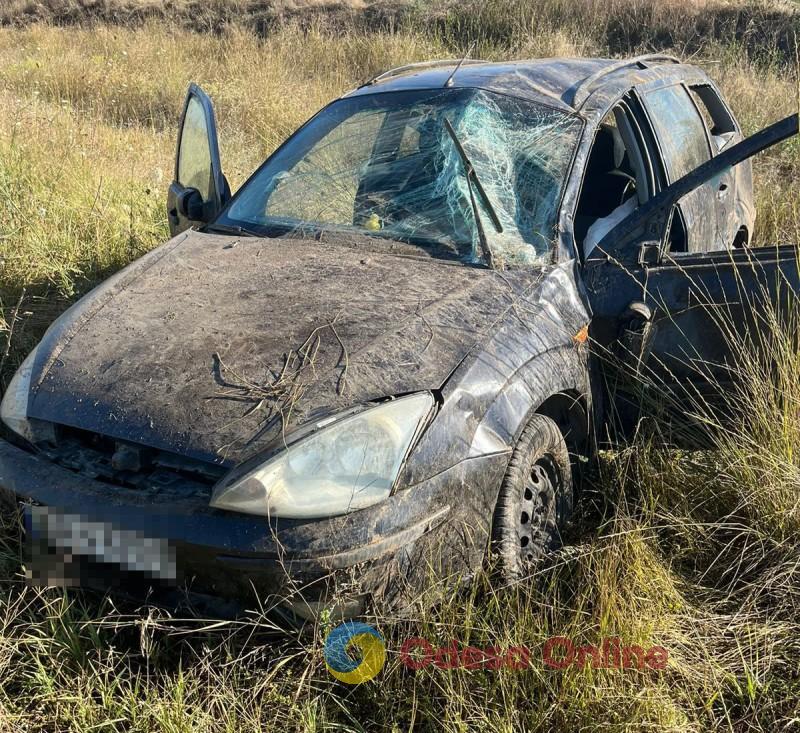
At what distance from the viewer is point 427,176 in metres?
3.07

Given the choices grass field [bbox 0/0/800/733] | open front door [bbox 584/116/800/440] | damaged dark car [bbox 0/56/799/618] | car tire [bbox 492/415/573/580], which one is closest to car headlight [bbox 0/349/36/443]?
damaged dark car [bbox 0/56/799/618]

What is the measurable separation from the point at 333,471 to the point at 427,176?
1.53 metres

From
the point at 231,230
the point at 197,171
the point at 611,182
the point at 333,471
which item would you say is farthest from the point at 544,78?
the point at 333,471

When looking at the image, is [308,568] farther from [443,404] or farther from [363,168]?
[363,168]

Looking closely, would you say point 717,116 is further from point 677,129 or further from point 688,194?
point 688,194

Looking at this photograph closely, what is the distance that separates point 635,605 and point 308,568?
3.24 feet

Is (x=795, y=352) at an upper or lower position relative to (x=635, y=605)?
upper

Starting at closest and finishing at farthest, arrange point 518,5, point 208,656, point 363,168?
point 208,656 < point 363,168 < point 518,5

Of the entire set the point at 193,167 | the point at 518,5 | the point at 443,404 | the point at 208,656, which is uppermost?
the point at 518,5

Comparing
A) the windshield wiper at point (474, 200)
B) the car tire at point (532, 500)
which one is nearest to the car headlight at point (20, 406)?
the car tire at point (532, 500)

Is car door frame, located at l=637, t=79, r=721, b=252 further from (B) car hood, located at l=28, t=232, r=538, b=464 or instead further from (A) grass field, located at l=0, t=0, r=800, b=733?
(B) car hood, located at l=28, t=232, r=538, b=464

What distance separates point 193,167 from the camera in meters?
3.83

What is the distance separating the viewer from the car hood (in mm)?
2086

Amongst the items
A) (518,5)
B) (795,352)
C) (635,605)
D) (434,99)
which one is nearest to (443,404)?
(635,605)
